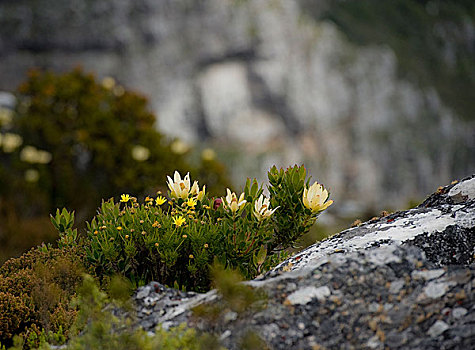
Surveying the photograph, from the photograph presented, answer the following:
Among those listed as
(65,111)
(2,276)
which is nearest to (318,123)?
(65,111)

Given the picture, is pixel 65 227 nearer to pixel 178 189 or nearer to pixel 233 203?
pixel 178 189

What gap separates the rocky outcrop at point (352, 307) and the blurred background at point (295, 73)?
56025 millimetres

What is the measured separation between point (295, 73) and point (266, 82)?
18.1 ft

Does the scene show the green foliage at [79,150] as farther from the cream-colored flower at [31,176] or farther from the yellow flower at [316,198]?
the yellow flower at [316,198]

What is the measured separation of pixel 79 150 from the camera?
1167 cm

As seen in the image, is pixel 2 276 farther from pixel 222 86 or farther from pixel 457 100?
pixel 457 100

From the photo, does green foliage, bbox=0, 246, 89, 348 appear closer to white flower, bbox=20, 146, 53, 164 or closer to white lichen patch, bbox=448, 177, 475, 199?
white lichen patch, bbox=448, 177, 475, 199

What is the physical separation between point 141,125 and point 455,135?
298 ft

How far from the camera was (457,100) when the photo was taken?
3681 inches

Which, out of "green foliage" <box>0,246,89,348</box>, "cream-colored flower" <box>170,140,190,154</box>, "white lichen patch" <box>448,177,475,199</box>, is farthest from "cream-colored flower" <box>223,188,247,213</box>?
"cream-colored flower" <box>170,140,190,154</box>

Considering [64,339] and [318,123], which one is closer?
[64,339]

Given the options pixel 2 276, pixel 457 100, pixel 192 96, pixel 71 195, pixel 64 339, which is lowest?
pixel 64 339

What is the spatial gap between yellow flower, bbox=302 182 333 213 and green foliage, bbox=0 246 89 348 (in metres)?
1.61

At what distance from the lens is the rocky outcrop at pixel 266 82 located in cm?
7262
